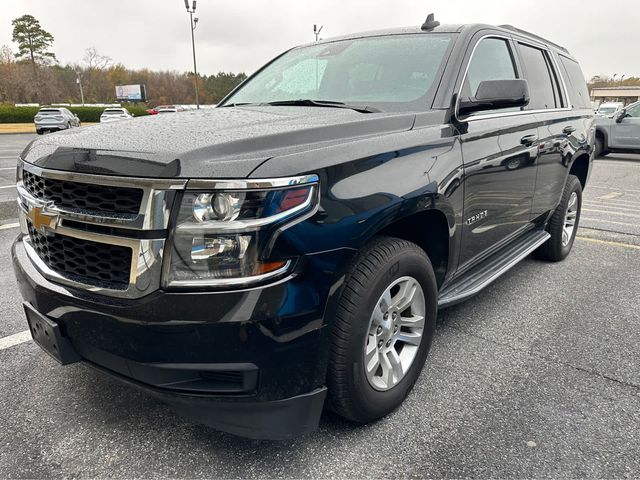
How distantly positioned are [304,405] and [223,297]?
55cm

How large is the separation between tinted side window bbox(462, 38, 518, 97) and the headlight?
1667 mm

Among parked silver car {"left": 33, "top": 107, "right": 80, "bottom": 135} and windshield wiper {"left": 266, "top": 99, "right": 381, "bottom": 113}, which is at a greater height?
windshield wiper {"left": 266, "top": 99, "right": 381, "bottom": 113}

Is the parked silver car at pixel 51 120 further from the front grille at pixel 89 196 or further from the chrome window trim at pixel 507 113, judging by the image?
the front grille at pixel 89 196

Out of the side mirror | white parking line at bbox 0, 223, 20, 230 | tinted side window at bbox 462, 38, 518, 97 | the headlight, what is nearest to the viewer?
the headlight

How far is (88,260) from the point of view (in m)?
1.83

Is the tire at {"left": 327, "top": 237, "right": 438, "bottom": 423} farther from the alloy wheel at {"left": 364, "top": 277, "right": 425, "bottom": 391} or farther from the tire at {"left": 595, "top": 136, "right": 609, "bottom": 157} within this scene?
the tire at {"left": 595, "top": 136, "right": 609, "bottom": 157}

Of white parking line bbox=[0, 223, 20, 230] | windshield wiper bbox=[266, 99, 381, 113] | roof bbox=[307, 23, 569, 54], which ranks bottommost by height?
white parking line bbox=[0, 223, 20, 230]

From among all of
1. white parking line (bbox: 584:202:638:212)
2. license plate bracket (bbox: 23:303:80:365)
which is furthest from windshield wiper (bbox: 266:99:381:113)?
white parking line (bbox: 584:202:638:212)

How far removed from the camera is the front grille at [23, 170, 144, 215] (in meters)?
1.69

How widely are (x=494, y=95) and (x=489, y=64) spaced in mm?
677

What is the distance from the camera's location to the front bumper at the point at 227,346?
1.64 metres

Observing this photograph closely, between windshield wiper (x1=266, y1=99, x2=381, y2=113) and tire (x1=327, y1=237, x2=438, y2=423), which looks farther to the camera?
windshield wiper (x1=266, y1=99, x2=381, y2=113)

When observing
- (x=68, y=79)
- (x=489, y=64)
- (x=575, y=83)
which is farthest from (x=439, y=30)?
(x=68, y=79)

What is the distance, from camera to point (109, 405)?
2.38 meters
